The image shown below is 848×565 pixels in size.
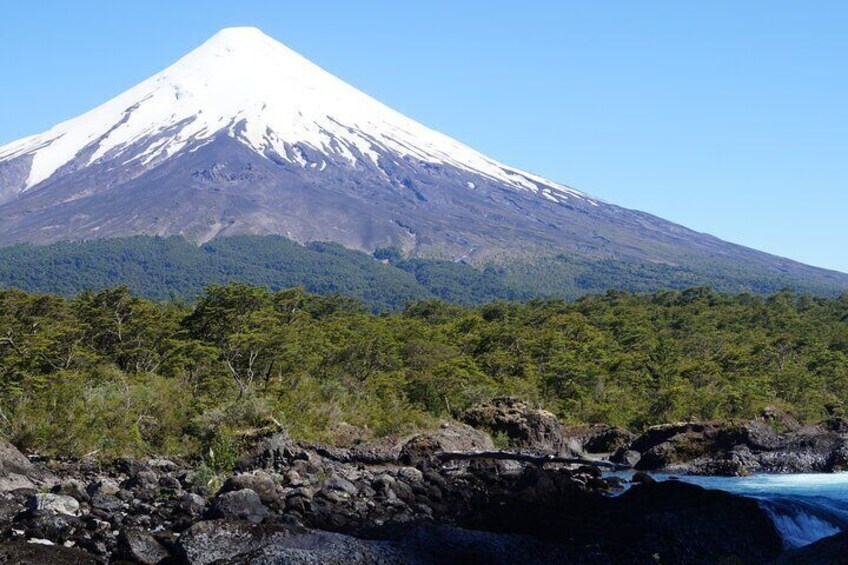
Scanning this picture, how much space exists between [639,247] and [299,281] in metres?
71.5

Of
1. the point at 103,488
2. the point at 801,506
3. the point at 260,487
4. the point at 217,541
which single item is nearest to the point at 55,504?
the point at 103,488

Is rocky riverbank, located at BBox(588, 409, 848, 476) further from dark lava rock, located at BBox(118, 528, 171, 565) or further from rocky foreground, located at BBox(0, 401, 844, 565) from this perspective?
dark lava rock, located at BBox(118, 528, 171, 565)

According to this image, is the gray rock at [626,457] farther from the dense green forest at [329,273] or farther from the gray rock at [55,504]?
the dense green forest at [329,273]

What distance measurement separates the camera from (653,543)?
13.3 m

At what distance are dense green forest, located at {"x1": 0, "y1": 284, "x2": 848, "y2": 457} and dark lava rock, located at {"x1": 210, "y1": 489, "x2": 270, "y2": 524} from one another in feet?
21.0

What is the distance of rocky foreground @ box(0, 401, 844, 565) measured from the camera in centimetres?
1175

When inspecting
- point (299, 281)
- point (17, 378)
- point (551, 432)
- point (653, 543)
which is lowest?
point (299, 281)

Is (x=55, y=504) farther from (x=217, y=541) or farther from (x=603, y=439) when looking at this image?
(x=603, y=439)

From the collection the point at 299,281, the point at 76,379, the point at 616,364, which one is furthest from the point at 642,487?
the point at 299,281

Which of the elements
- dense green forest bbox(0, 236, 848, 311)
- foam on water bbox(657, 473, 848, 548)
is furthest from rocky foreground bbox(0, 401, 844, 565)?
dense green forest bbox(0, 236, 848, 311)

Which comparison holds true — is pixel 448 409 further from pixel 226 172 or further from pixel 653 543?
pixel 226 172

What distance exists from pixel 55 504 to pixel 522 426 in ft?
55.5

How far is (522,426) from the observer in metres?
28.9

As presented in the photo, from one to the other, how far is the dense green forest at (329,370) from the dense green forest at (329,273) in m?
91.9
